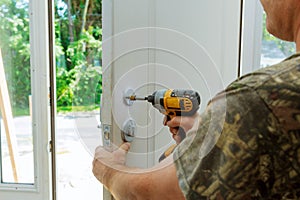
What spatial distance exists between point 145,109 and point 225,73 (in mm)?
346

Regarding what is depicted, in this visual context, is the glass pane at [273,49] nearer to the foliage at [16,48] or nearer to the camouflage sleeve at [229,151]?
the camouflage sleeve at [229,151]

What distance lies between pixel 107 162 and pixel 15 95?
969 millimetres

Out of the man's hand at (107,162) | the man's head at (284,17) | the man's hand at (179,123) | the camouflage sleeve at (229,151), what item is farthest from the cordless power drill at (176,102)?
the camouflage sleeve at (229,151)

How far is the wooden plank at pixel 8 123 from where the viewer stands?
5.26 ft

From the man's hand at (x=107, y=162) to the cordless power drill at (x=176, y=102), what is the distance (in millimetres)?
132

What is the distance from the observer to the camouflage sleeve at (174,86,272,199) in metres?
0.43

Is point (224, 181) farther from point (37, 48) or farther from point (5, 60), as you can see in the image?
point (5, 60)

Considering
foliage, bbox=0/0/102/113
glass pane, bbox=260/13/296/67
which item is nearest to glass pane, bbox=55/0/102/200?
foliage, bbox=0/0/102/113

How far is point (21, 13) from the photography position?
59.9 inches

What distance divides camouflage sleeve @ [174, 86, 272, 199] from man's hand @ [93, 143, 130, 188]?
1.17 feet

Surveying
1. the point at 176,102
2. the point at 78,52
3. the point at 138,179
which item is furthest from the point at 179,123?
the point at 78,52

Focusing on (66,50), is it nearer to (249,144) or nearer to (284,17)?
(284,17)

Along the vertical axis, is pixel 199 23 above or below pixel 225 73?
above

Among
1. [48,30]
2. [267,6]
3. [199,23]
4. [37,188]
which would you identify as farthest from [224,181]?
[37,188]
